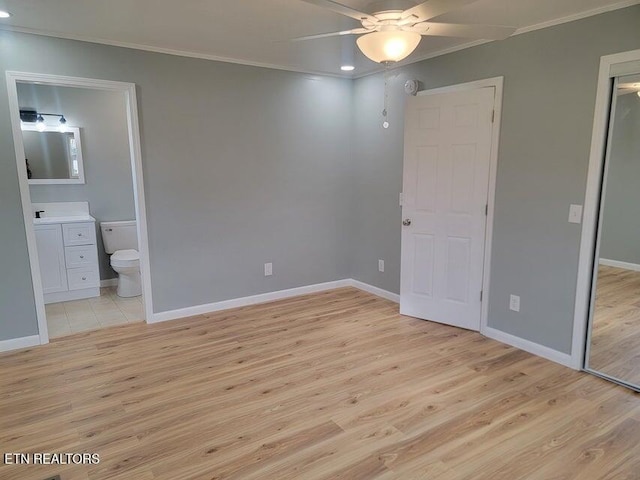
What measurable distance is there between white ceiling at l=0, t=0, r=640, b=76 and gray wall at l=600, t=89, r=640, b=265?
2.26 ft

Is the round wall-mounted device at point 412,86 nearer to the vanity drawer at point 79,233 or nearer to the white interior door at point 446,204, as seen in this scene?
the white interior door at point 446,204

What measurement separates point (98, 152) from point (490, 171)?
14.8ft

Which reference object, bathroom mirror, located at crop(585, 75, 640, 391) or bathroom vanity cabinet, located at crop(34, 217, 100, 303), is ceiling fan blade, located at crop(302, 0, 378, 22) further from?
→ bathroom vanity cabinet, located at crop(34, 217, 100, 303)

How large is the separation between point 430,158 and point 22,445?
357 centimetres

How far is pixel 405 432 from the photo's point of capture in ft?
7.52

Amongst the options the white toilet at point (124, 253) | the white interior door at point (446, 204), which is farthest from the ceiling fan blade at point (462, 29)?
the white toilet at point (124, 253)

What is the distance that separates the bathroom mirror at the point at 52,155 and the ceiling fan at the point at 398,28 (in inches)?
157

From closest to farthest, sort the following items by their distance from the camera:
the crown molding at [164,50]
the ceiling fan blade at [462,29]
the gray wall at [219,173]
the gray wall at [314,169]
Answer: the ceiling fan blade at [462,29], the gray wall at [314,169], the crown molding at [164,50], the gray wall at [219,173]

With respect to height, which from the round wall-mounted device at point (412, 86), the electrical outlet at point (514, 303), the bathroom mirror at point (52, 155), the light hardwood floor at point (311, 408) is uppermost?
the round wall-mounted device at point (412, 86)

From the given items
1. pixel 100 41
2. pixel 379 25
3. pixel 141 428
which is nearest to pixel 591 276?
pixel 379 25

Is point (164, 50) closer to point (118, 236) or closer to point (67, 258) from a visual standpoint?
point (118, 236)

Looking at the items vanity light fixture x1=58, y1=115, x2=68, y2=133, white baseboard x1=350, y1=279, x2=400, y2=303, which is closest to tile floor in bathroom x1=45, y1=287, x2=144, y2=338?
vanity light fixture x1=58, y1=115, x2=68, y2=133

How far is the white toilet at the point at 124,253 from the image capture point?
183 inches

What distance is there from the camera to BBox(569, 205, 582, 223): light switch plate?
2.87m
